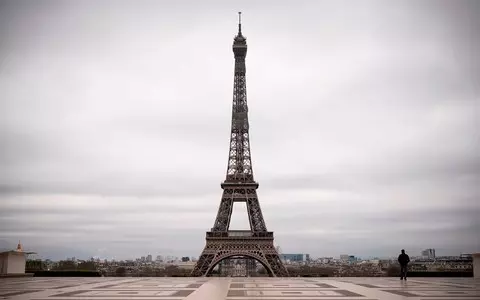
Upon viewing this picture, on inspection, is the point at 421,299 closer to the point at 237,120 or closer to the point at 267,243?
the point at 267,243

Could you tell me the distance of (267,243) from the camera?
5769cm

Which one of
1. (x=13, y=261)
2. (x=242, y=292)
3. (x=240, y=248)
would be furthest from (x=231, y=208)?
(x=242, y=292)

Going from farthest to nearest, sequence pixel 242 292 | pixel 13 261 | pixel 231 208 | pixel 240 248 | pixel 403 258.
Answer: pixel 231 208 < pixel 240 248 < pixel 13 261 < pixel 403 258 < pixel 242 292

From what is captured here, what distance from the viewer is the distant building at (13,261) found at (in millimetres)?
26453

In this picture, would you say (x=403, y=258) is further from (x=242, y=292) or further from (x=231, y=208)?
(x=231, y=208)

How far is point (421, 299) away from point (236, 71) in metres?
58.9

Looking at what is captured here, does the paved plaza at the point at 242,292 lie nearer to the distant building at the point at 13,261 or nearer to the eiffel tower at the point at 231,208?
the distant building at the point at 13,261

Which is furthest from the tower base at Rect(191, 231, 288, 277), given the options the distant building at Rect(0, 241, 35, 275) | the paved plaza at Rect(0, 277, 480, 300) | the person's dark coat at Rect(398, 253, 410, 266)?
the paved plaza at Rect(0, 277, 480, 300)

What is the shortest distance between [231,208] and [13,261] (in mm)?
38069

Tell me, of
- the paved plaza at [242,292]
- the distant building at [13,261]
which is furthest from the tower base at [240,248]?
the paved plaza at [242,292]

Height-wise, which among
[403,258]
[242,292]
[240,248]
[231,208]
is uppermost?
[231,208]

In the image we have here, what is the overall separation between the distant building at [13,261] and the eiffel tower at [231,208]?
87.0 ft

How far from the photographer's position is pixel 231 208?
63.2 meters

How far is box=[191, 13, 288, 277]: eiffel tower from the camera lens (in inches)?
2217
